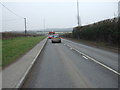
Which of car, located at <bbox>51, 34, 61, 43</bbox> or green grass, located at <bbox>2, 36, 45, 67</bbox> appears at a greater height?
car, located at <bbox>51, 34, 61, 43</bbox>

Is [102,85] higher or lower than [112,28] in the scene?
lower

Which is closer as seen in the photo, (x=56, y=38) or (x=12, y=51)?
(x=12, y=51)

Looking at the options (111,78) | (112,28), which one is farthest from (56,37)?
(111,78)

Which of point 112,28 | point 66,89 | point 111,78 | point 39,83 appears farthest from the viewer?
point 112,28

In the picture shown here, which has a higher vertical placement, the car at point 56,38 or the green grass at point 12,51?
the car at point 56,38

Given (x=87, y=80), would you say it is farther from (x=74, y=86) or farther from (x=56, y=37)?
(x=56, y=37)

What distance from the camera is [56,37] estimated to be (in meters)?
38.4

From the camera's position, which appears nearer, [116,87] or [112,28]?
[116,87]

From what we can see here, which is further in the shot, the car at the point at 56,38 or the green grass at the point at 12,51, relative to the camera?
the car at the point at 56,38

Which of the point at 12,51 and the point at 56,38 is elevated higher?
the point at 56,38

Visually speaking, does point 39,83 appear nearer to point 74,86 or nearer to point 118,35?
point 74,86

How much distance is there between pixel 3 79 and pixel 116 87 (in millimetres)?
4130

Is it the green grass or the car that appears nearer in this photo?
the green grass

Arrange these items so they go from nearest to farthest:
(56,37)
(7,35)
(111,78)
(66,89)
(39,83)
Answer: (66,89) → (39,83) → (111,78) → (56,37) → (7,35)
